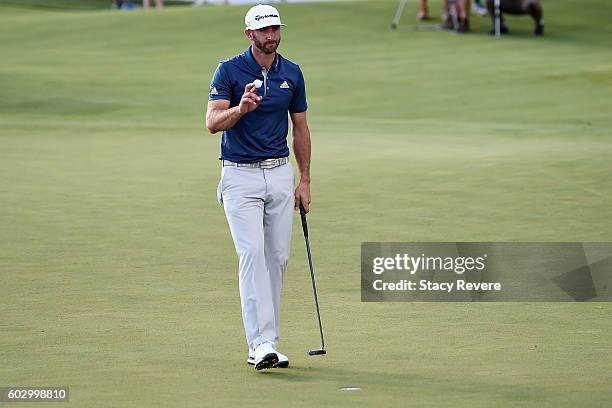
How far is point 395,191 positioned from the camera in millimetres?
15648

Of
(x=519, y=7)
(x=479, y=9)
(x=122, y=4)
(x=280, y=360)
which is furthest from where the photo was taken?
(x=122, y=4)

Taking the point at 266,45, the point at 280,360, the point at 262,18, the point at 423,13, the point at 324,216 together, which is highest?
the point at 262,18

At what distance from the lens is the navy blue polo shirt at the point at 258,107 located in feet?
27.4

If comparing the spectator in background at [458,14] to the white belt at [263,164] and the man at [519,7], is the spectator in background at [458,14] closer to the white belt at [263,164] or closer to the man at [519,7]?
the man at [519,7]

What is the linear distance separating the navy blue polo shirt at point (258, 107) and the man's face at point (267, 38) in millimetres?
118

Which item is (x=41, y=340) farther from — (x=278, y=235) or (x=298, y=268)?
(x=298, y=268)

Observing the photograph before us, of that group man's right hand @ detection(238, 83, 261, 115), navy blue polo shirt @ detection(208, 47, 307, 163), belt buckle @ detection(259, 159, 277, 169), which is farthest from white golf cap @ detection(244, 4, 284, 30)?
belt buckle @ detection(259, 159, 277, 169)

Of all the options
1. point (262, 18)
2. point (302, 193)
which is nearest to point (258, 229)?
point (302, 193)

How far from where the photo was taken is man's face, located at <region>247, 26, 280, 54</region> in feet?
27.1

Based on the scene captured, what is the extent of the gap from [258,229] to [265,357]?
807 mm

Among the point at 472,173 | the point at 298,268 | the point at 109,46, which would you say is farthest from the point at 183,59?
the point at 298,268

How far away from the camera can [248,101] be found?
26.1ft

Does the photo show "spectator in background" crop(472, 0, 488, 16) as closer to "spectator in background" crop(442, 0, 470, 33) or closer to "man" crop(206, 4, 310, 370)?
"spectator in background" crop(442, 0, 470, 33)

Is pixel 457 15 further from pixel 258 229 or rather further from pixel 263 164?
pixel 258 229
